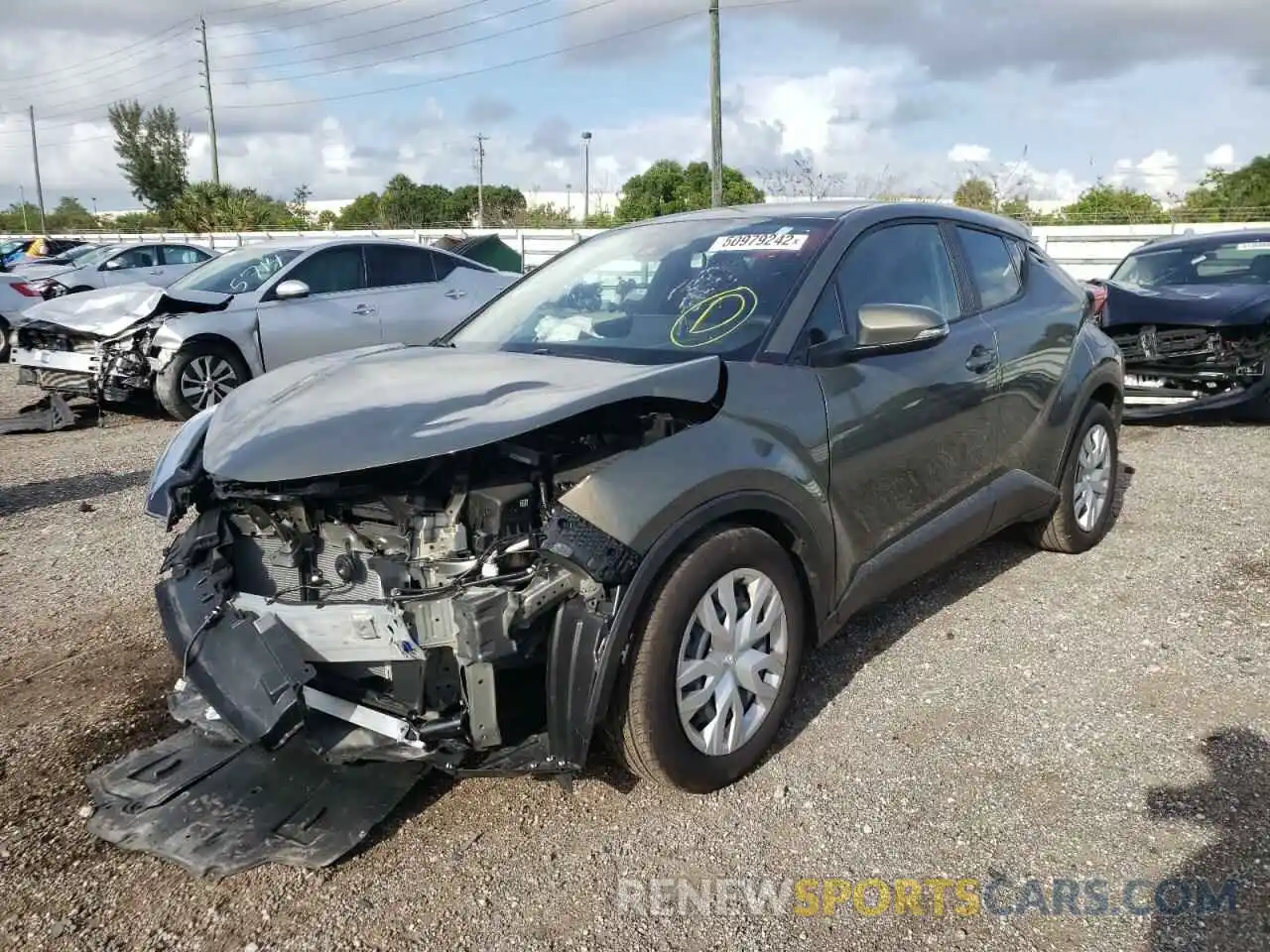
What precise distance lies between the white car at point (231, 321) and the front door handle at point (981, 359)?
507cm

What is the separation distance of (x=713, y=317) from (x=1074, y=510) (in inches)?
98.8

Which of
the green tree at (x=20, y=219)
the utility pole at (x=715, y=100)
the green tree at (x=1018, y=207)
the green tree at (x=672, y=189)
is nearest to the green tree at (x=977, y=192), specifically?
the green tree at (x=1018, y=207)

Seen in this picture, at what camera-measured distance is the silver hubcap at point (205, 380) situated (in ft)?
27.8

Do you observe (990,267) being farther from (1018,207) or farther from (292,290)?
(1018,207)

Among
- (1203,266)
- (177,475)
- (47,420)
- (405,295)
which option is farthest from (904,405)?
(47,420)

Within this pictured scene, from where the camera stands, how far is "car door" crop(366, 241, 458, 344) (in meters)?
9.20

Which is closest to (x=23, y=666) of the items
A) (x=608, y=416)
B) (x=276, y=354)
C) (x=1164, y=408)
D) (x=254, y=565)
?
(x=254, y=565)

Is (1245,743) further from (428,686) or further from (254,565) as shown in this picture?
(254,565)

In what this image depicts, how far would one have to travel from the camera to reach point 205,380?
8.56m

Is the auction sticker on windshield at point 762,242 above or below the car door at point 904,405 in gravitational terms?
above

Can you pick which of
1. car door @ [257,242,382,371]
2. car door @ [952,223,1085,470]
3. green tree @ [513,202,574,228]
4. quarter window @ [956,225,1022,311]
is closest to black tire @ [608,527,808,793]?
car door @ [952,223,1085,470]

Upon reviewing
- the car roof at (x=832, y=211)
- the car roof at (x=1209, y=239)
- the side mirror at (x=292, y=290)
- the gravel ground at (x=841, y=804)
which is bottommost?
the gravel ground at (x=841, y=804)

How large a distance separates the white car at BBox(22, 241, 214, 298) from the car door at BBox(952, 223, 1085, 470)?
12.7m

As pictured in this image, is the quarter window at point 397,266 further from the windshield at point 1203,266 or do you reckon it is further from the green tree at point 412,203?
the green tree at point 412,203
